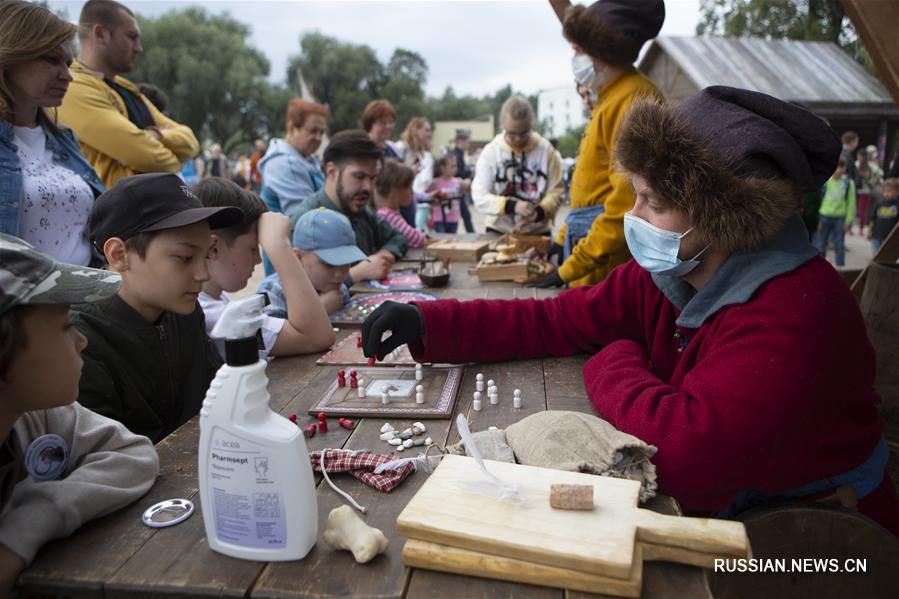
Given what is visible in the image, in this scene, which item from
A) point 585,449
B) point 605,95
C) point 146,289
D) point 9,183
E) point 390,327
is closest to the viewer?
point 585,449

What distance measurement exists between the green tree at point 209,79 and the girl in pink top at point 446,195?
28.3 meters

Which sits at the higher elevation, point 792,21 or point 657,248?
point 792,21

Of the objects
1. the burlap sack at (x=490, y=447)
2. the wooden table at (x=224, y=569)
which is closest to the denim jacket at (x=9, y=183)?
the wooden table at (x=224, y=569)

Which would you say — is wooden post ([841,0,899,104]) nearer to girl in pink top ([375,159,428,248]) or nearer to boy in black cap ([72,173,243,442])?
boy in black cap ([72,173,243,442])

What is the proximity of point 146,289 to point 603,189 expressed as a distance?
2.56m

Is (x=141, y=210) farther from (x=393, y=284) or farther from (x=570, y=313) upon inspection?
(x=393, y=284)

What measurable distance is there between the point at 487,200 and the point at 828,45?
1830 centimetres

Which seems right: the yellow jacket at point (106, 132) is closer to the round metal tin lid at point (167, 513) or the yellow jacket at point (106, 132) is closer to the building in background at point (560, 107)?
the round metal tin lid at point (167, 513)

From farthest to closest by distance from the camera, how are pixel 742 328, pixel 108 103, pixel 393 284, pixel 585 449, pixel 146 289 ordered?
pixel 393 284 → pixel 108 103 → pixel 146 289 → pixel 742 328 → pixel 585 449

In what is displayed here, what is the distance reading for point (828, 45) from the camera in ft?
60.3

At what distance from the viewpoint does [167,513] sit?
125 centimetres

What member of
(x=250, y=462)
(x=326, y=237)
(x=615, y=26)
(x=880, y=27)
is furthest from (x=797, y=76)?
(x=250, y=462)

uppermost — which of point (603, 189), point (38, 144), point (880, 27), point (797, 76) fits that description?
point (797, 76)

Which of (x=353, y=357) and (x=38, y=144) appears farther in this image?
(x=38, y=144)
